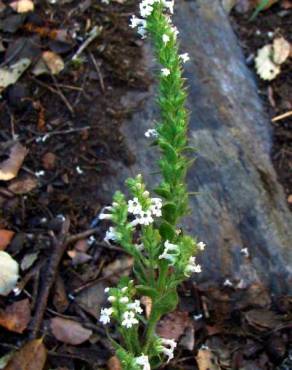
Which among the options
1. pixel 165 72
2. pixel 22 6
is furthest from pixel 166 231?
pixel 22 6

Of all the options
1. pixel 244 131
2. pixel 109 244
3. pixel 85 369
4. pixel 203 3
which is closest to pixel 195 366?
pixel 85 369

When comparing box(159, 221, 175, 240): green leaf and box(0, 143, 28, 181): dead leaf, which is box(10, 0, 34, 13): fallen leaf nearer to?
box(0, 143, 28, 181): dead leaf

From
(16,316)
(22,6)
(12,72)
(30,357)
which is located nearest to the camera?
(30,357)

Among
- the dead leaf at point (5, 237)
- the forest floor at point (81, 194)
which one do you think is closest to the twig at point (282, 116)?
the forest floor at point (81, 194)

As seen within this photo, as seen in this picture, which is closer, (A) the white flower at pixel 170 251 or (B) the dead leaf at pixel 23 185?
(A) the white flower at pixel 170 251

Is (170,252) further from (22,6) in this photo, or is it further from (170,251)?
(22,6)

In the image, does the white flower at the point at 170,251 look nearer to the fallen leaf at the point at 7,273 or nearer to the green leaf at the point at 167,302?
the green leaf at the point at 167,302

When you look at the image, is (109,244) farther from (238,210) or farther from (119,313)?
(119,313)
